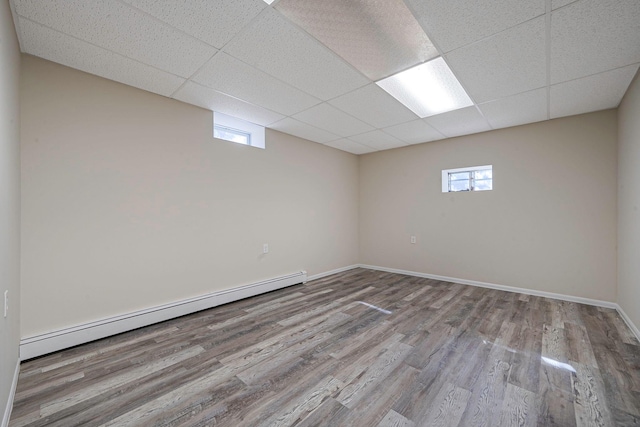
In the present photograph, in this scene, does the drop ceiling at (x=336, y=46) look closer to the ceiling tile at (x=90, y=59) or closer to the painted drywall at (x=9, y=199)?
the ceiling tile at (x=90, y=59)

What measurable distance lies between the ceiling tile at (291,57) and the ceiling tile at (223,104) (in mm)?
724

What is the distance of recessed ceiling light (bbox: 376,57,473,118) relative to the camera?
229cm

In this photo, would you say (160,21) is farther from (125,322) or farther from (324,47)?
(125,322)

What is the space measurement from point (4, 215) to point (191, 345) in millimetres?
1520

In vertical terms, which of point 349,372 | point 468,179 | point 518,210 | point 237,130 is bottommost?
point 349,372

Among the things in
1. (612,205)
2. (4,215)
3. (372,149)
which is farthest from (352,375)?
(372,149)

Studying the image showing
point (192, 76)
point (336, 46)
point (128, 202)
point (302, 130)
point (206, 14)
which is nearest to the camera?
point (206, 14)

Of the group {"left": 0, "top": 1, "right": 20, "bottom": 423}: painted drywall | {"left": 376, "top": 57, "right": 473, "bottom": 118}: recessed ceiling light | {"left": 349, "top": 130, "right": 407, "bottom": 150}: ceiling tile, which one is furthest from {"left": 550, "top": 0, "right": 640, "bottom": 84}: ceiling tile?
{"left": 0, "top": 1, "right": 20, "bottom": 423}: painted drywall

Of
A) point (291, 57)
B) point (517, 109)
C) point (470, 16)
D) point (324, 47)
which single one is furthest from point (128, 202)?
point (517, 109)

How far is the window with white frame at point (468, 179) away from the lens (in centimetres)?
397

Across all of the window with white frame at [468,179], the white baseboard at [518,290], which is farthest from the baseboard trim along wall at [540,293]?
the window with white frame at [468,179]

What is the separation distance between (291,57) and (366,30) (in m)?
0.62

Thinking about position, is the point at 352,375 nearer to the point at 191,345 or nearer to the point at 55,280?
the point at 191,345

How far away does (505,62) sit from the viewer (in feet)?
6.93
